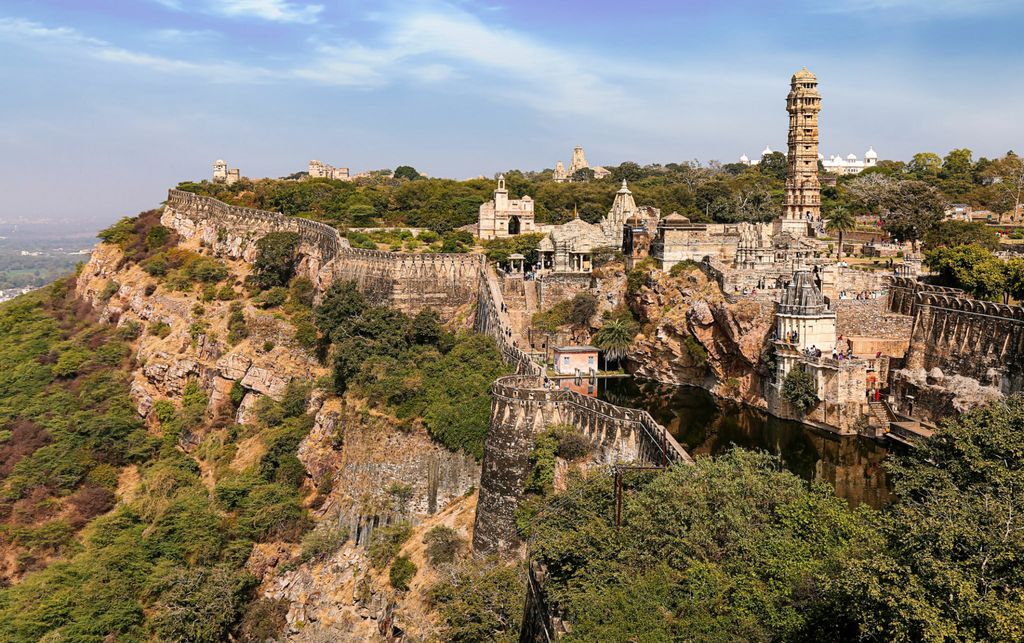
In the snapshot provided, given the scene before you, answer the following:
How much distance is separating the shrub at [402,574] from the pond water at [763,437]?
11.2m

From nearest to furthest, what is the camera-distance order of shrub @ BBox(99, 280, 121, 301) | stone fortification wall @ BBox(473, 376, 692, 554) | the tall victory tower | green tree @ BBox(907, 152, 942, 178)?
stone fortification wall @ BBox(473, 376, 692, 554) → the tall victory tower → shrub @ BBox(99, 280, 121, 301) → green tree @ BBox(907, 152, 942, 178)

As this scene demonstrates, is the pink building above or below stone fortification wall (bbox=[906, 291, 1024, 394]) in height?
below

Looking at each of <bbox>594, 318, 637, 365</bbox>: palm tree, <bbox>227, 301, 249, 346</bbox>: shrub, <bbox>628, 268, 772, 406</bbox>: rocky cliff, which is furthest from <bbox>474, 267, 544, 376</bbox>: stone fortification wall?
<bbox>227, 301, 249, 346</bbox>: shrub

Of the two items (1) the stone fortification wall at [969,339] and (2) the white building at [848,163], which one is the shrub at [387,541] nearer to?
(1) the stone fortification wall at [969,339]

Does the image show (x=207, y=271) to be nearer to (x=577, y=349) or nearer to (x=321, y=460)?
(x=321, y=460)

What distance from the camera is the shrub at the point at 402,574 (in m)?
27.9

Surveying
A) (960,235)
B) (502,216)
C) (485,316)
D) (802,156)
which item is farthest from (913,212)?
(485,316)

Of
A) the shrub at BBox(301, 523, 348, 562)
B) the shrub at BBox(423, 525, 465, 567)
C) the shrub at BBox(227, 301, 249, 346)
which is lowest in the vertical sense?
the shrub at BBox(301, 523, 348, 562)

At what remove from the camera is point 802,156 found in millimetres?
59188

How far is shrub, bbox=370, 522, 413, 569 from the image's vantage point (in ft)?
99.3

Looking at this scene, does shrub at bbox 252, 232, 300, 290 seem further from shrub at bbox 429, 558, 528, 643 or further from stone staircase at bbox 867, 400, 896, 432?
stone staircase at bbox 867, 400, 896, 432

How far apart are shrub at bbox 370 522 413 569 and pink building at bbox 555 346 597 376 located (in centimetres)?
1474

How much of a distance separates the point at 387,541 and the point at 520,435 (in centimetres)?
874

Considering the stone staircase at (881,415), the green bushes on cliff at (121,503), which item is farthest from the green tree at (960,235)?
the green bushes on cliff at (121,503)
